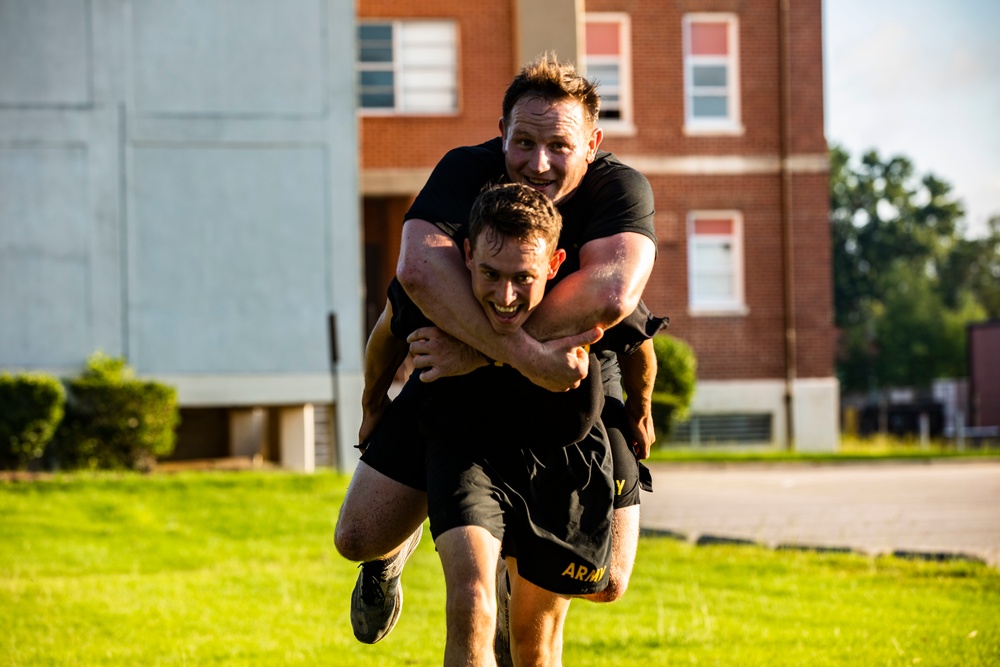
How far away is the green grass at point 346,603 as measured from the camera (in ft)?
23.3

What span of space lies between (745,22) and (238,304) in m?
12.6

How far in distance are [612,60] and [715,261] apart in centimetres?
453

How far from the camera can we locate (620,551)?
5129 millimetres

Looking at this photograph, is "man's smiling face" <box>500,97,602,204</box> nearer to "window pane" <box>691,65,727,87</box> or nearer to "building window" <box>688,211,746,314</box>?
"building window" <box>688,211,746,314</box>

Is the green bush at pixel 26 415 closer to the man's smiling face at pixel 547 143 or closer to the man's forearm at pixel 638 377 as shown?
the man's forearm at pixel 638 377

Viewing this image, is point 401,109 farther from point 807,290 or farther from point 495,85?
point 807,290

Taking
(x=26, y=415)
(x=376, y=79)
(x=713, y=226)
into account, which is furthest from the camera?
(x=713, y=226)

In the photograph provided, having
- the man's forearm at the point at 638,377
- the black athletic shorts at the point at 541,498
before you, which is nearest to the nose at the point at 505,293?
the black athletic shorts at the point at 541,498

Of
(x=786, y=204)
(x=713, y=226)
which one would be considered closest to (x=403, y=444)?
(x=713, y=226)

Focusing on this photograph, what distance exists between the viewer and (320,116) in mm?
20844

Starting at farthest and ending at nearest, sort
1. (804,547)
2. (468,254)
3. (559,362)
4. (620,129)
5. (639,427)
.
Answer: (620,129), (804,547), (639,427), (468,254), (559,362)

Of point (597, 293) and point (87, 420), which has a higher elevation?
point (597, 293)

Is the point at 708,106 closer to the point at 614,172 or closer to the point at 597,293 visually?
the point at 614,172

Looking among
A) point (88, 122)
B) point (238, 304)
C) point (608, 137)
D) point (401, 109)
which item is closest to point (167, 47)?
point (88, 122)
